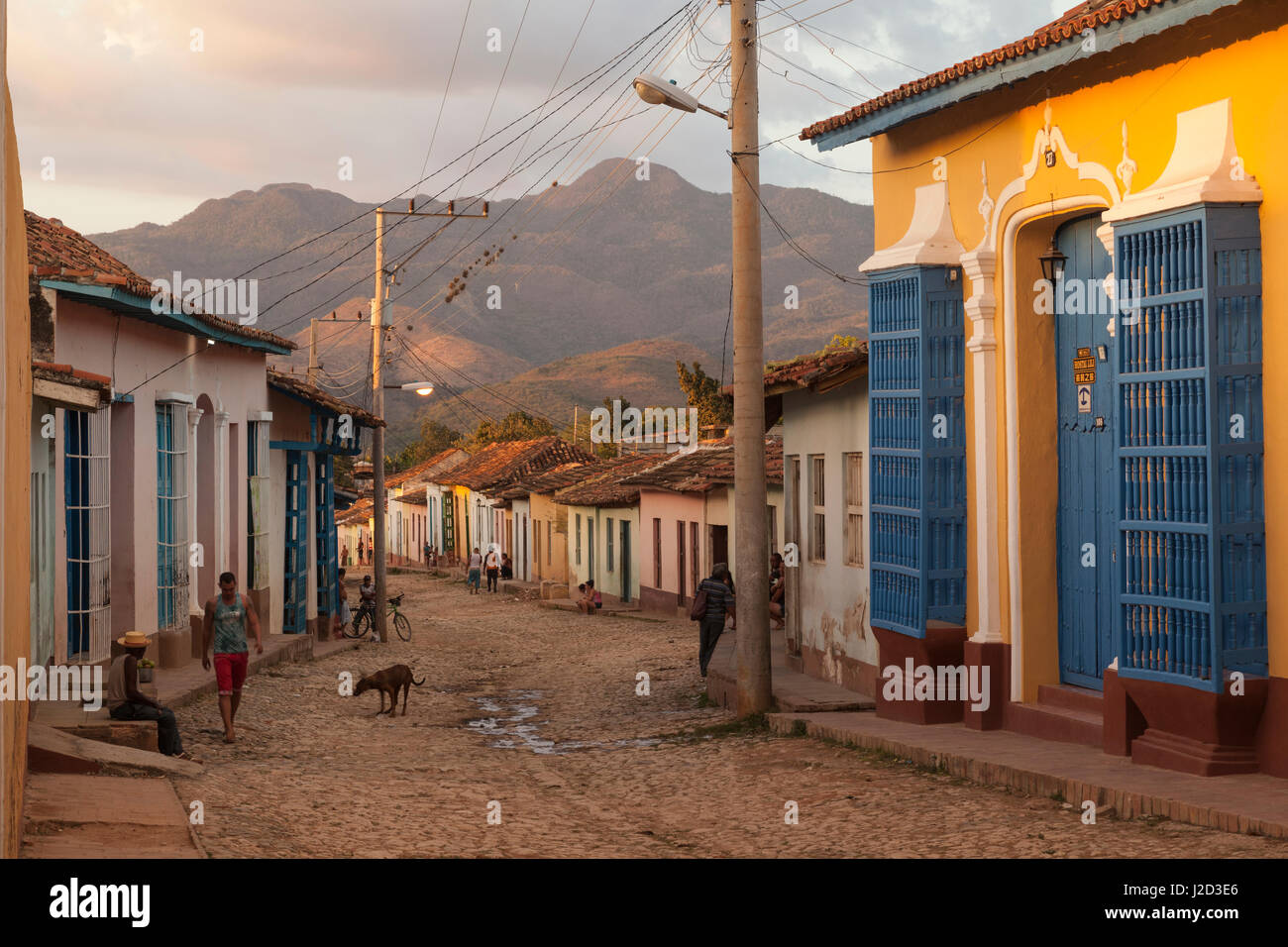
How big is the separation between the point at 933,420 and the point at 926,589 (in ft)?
4.24

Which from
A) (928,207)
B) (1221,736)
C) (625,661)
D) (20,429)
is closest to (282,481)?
(625,661)

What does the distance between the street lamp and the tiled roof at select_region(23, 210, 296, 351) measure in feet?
16.3

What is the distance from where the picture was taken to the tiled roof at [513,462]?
4744 cm

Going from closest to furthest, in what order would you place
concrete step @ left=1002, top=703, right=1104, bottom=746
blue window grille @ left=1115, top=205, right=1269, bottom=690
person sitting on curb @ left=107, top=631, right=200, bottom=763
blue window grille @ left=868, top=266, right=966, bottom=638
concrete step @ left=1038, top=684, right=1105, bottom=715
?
blue window grille @ left=1115, top=205, right=1269, bottom=690 < concrete step @ left=1002, top=703, right=1104, bottom=746 < concrete step @ left=1038, top=684, right=1105, bottom=715 < person sitting on curb @ left=107, top=631, right=200, bottom=763 < blue window grille @ left=868, top=266, right=966, bottom=638

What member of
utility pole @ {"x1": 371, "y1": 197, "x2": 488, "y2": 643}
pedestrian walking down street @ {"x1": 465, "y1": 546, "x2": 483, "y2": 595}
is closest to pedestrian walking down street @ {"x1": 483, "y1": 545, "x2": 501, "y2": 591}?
pedestrian walking down street @ {"x1": 465, "y1": 546, "x2": 483, "y2": 595}

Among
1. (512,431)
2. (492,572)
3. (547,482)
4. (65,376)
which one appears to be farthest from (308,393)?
(512,431)

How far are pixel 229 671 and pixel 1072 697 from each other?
659 cm

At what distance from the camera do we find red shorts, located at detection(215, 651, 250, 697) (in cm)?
1155

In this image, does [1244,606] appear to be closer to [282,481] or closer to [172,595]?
[172,595]

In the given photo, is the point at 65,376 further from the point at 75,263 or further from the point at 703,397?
the point at 703,397

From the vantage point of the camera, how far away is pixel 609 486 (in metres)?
34.1

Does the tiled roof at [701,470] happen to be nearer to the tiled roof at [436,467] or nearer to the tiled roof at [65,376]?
the tiled roof at [65,376]

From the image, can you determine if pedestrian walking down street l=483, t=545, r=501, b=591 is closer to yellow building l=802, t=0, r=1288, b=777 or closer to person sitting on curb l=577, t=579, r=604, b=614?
person sitting on curb l=577, t=579, r=604, b=614

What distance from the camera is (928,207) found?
37.0 feet
